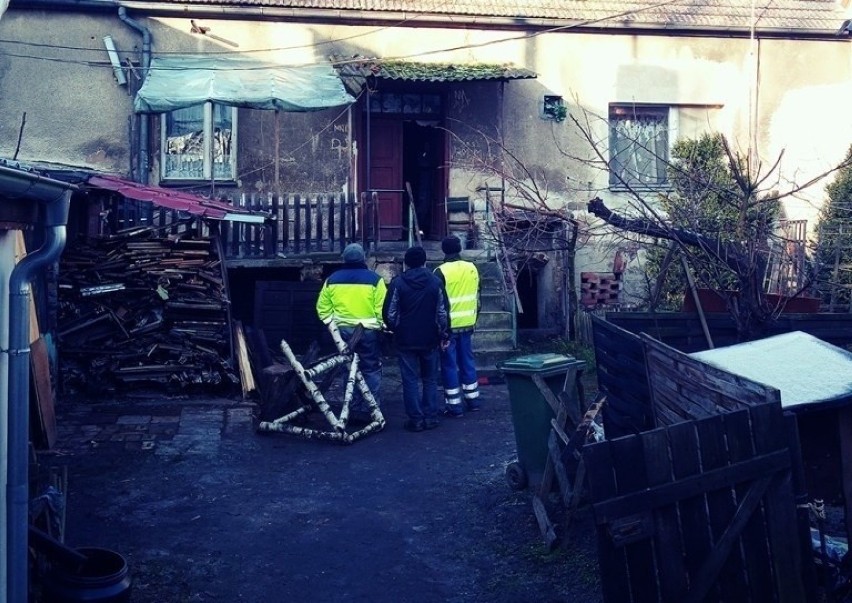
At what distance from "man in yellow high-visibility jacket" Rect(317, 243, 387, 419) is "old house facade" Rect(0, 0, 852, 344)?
339cm

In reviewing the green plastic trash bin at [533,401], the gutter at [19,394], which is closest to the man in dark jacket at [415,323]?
the green plastic trash bin at [533,401]

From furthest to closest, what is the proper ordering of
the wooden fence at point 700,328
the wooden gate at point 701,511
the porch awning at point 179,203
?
1. the porch awning at point 179,203
2. the wooden fence at point 700,328
3. the wooden gate at point 701,511

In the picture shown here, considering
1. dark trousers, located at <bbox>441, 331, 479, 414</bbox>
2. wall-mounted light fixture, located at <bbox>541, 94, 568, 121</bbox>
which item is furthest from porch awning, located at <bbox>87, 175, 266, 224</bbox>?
wall-mounted light fixture, located at <bbox>541, 94, 568, 121</bbox>

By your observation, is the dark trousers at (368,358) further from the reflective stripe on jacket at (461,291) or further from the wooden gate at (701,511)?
the wooden gate at (701,511)

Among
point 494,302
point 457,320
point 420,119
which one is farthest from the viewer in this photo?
point 420,119

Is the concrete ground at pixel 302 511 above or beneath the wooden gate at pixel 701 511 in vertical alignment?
beneath

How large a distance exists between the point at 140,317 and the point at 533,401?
17.5 feet

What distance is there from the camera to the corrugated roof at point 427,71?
14.1 m

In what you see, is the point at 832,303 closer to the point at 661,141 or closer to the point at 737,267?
the point at 661,141

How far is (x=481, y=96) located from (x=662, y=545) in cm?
1236

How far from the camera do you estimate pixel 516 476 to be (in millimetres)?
7594

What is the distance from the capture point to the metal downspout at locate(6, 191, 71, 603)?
4562 millimetres

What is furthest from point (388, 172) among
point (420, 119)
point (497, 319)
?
point (497, 319)

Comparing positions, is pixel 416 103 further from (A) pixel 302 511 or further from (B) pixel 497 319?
(A) pixel 302 511
